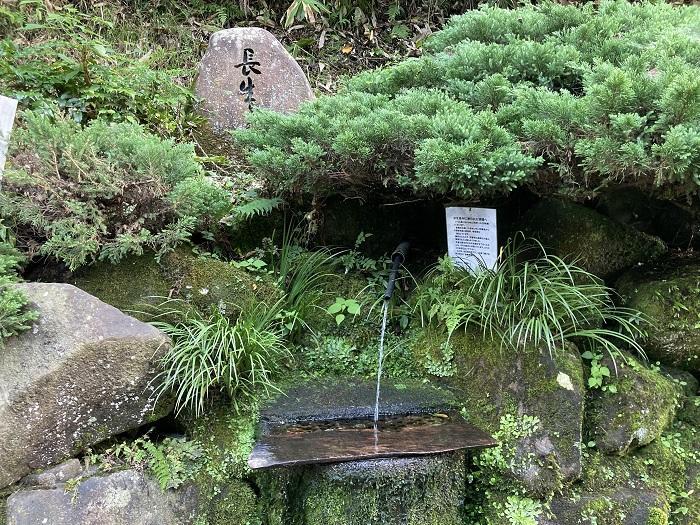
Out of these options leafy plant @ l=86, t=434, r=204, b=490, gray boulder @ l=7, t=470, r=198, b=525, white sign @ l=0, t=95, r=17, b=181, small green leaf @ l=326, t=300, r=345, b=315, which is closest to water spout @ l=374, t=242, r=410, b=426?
small green leaf @ l=326, t=300, r=345, b=315

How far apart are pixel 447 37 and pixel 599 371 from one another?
115 inches

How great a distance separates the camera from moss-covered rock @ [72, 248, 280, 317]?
132 inches

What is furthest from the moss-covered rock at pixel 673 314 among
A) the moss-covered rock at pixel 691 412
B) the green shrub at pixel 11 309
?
the green shrub at pixel 11 309

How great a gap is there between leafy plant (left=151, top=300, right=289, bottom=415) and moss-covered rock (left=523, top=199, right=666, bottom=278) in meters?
2.05

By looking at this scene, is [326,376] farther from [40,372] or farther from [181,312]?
[40,372]

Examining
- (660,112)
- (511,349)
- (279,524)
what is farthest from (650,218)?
(279,524)

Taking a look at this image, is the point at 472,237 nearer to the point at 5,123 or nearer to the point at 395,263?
the point at 395,263

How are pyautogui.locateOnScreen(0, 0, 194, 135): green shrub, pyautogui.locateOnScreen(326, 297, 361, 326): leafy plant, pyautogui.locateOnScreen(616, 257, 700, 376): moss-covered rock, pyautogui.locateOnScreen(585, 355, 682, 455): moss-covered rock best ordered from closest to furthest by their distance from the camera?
pyautogui.locateOnScreen(585, 355, 682, 455): moss-covered rock < pyautogui.locateOnScreen(616, 257, 700, 376): moss-covered rock < pyautogui.locateOnScreen(326, 297, 361, 326): leafy plant < pyautogui.locateOnScreen(0, 0, 194, 135): green shrub

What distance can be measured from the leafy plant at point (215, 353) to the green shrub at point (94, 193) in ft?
1.77

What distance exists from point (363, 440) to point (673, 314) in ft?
7.02

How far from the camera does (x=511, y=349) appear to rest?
10.2 feet

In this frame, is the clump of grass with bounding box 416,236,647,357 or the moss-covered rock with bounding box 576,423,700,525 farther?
the clump of grass with bounding box 416,236,647,357

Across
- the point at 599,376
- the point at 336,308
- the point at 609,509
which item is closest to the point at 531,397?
the point at 599,376

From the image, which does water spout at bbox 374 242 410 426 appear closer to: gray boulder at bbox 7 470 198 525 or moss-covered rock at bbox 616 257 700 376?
gray boulder at bbox 7 470 198 525
